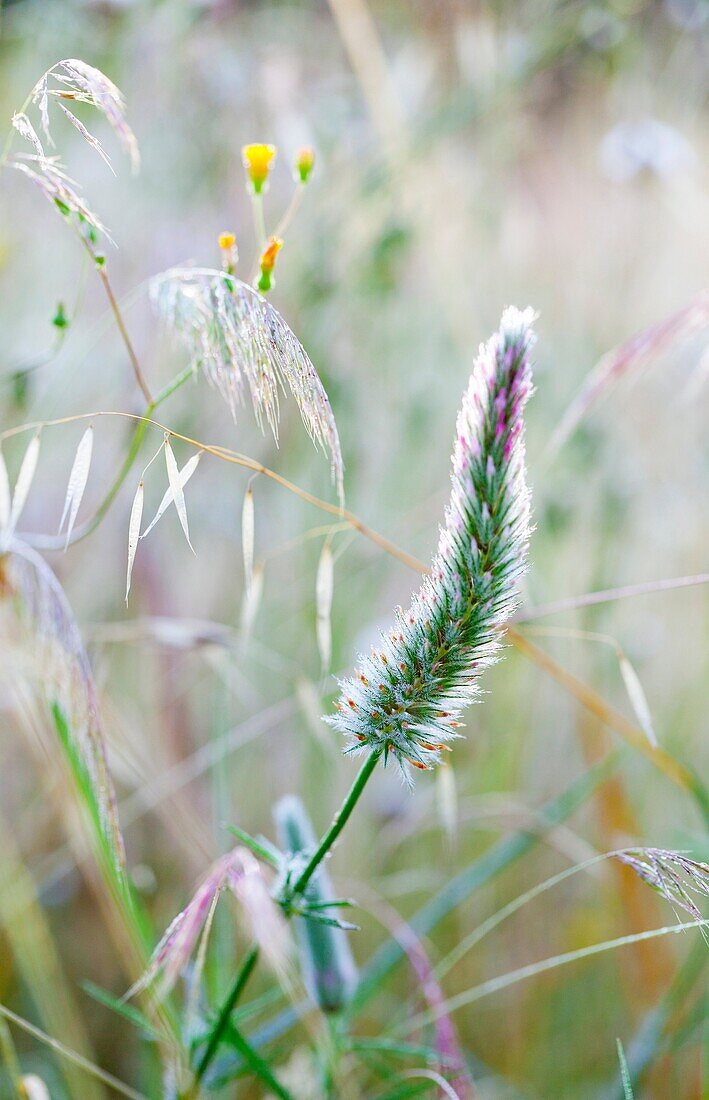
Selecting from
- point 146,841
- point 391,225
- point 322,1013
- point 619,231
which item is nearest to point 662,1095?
→ point 322,1013

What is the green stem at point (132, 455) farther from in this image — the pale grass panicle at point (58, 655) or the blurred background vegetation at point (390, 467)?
the blurred background vegetation at point (390, 467)

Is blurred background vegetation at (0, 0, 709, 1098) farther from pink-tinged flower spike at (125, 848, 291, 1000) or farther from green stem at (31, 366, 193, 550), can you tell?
pink-tinged flower spike at (125, 848, 291, 1000)

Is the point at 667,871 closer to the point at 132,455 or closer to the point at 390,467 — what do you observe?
the point at 132,455

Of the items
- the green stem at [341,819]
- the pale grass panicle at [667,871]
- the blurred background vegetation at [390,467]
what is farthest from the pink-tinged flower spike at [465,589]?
the blurred background vegetation at [390,467]

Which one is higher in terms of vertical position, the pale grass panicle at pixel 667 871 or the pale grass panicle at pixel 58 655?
the pale grass panicle at pixel 58 655

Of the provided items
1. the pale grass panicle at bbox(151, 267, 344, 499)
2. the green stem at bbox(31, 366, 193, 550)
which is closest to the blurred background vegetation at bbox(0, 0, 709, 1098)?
the green stem at bbox(31, 366, 193, 550)
